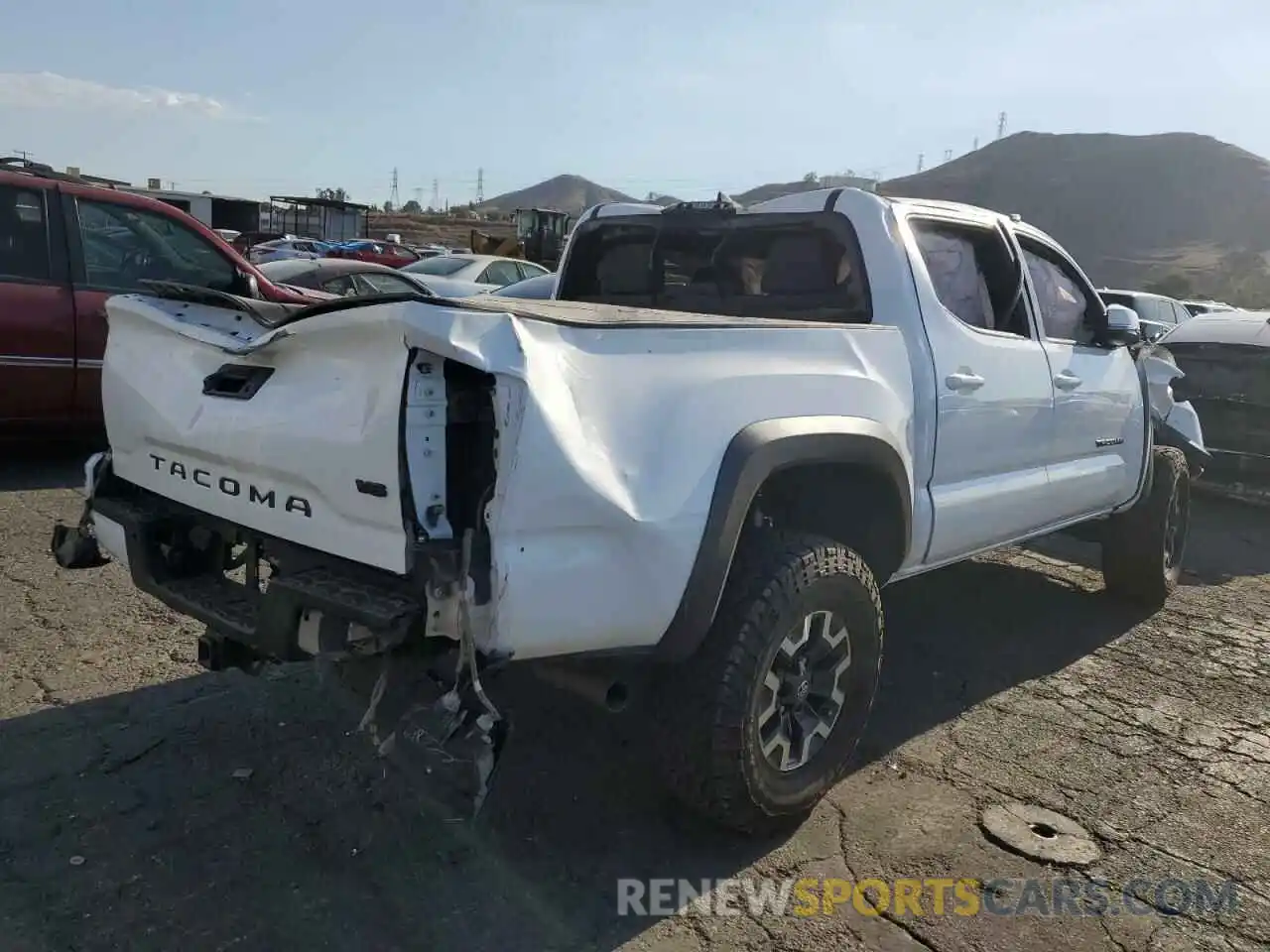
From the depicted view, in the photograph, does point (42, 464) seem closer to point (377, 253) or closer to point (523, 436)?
point (523, 436)

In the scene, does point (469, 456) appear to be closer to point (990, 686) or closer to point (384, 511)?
point (384, 511)

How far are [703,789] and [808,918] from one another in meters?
0.44

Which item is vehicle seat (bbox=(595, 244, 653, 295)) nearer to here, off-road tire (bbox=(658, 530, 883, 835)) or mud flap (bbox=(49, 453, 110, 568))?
off-road tire (bbox=(658, 530, 883, 835))

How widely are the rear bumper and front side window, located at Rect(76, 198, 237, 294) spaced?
3894 mm

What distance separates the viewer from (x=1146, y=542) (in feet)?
19.1

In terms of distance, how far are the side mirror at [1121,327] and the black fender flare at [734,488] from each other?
248cm

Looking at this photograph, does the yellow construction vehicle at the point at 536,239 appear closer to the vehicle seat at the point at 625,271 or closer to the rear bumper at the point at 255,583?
the vehicle seat at the point at 625,271

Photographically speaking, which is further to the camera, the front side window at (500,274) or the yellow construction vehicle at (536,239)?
the yellow construction vehicle at (536,239)

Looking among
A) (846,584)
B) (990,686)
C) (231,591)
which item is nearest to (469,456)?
(231,591)

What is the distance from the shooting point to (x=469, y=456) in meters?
2.59

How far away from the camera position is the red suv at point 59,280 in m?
6.57

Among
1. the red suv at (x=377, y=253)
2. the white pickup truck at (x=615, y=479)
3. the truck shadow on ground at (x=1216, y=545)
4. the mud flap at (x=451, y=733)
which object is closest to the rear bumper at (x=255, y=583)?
the white pickup truck at (x=615, y=479)

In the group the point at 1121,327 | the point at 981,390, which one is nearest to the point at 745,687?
the point at 981,390

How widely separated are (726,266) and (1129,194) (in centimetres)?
9205
